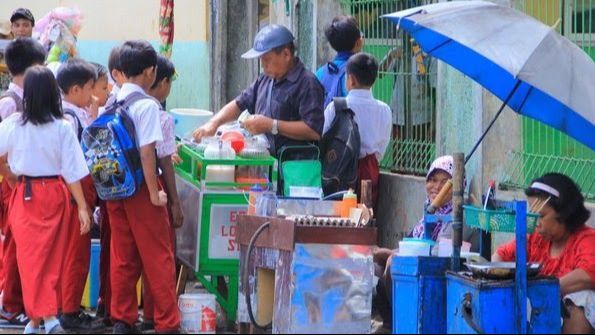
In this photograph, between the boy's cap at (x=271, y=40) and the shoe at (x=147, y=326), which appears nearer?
the shoe at (x=147, y=326)

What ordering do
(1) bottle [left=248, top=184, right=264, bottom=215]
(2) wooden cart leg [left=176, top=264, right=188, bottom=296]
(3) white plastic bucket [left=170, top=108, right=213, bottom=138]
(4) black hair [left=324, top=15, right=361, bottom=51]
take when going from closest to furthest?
(1) bottle [left=248, top=184, right=264, bottom=215]
(2) wooden cart leg [left=176, top=264, right=188, bottom=296]
(4) black hair [left=324, top=15, right=361, bottom=51]
(3) white plastic bucket [left=170, top=108, right=213, bottom=138]

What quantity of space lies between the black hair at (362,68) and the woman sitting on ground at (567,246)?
2299 millimetres

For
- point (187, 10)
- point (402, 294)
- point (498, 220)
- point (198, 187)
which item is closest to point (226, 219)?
point (198, 187)

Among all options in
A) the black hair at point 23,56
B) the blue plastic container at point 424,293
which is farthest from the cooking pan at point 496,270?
the black hair at point 23,56

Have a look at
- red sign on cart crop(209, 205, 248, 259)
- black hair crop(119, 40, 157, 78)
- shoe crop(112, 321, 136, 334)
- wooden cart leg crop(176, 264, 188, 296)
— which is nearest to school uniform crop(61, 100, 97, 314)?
shoe crop(112, 321, 136, 334)

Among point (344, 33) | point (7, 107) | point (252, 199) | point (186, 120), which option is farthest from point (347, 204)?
point (186, 120)

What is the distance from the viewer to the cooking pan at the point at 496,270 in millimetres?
7176

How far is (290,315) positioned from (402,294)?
686mm

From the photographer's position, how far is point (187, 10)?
17.6 meters

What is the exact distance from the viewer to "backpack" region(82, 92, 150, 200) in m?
8.16

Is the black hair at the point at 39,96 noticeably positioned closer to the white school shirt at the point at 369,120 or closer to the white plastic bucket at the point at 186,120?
the white school shirt at the point at 369,120

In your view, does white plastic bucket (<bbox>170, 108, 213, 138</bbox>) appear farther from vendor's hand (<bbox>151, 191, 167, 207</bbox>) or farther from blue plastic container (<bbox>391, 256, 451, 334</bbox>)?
blue plastic container (<bbox>391, 256, 451, 334</bbox>)

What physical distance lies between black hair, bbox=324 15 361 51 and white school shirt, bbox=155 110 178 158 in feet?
6.53

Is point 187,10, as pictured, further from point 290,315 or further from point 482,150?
point 290,315
